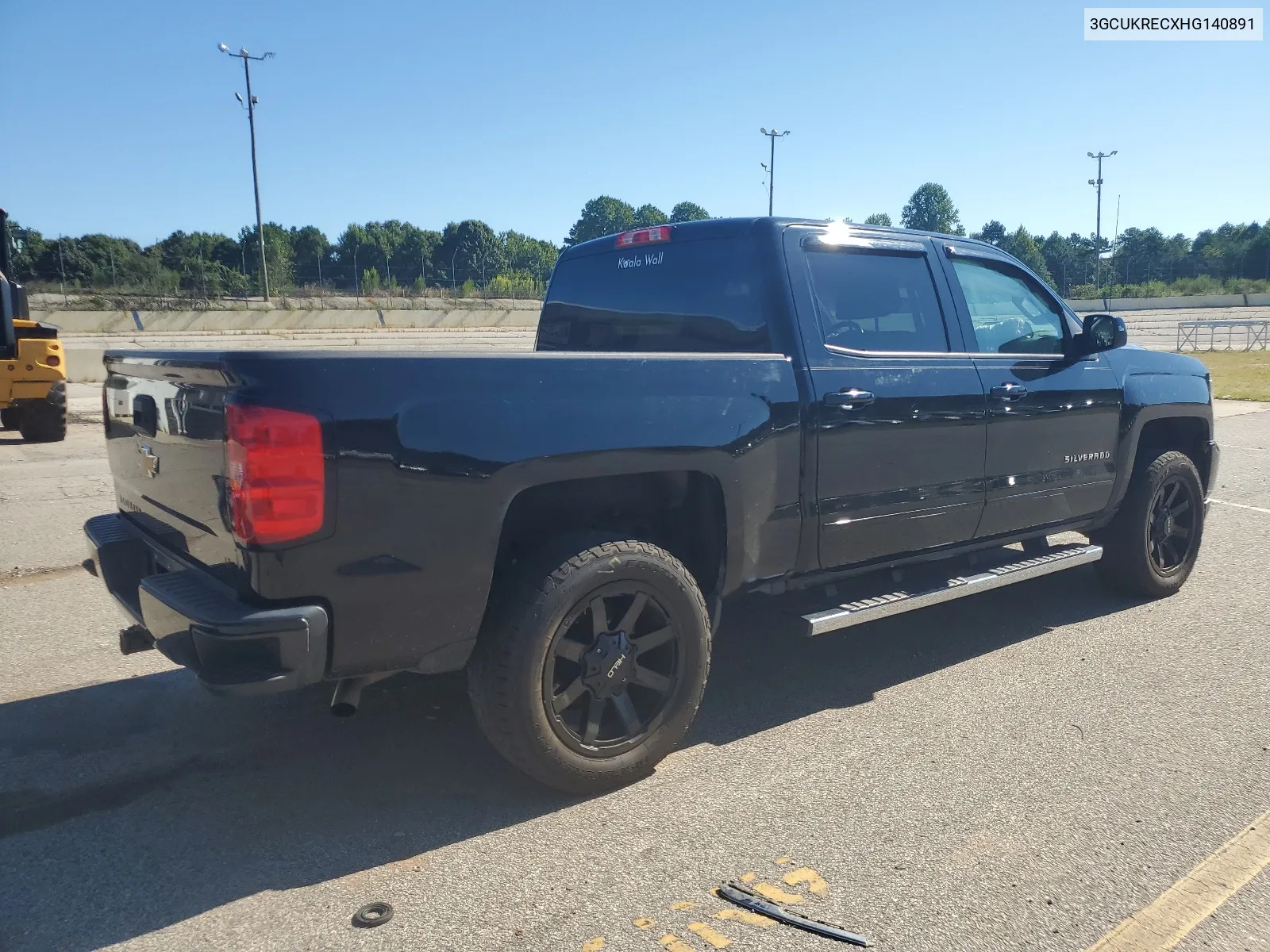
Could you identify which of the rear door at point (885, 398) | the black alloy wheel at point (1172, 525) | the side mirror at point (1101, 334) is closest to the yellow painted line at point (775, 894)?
the rear door at point (885, 398)

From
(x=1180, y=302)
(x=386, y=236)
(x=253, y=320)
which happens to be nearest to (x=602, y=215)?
(x=386, y=236)

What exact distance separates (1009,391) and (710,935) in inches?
119

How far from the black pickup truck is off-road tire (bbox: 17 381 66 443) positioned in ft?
30.6

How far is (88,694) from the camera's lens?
4.13 meters

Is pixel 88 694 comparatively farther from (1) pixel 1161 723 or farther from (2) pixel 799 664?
(1) pixel 1161 723

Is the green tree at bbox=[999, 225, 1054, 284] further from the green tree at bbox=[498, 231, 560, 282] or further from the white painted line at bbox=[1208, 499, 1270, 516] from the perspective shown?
the white painted line at bbox=[1208, 499, 1270, 516]

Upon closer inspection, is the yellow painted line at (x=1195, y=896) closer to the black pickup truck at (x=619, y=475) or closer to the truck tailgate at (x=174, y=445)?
the black pickup truck at (x=619, y=475)

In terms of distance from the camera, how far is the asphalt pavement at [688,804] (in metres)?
2.63

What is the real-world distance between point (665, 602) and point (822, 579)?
38.8 inches

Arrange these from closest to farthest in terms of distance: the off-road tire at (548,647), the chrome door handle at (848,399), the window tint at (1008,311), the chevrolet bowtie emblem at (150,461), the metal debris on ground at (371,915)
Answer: the metal debris on ground at (371,915) < the off-road tire at (548,647) < the chevrolet bowtie emblem at (150,461) < the chrome door handle at (848,399) < the window tint at (1008,311)

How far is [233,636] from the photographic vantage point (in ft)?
8.59

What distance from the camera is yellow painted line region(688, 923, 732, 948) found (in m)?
2.50

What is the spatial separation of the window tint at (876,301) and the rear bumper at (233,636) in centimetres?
234

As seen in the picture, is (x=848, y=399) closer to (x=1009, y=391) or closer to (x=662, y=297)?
(x=662, y=297)
